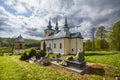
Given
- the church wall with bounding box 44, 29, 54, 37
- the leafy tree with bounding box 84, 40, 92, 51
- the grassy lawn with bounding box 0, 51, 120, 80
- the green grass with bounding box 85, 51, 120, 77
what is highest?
the church wall with bounding box 44, 29, 54, 37

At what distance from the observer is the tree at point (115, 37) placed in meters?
35.0

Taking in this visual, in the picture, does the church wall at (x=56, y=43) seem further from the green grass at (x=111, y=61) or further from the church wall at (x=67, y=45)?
the green grass at (x=111, y=61)

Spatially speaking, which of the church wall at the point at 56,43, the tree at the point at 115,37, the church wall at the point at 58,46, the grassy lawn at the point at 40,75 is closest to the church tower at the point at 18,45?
the church wall at the point at 56,43

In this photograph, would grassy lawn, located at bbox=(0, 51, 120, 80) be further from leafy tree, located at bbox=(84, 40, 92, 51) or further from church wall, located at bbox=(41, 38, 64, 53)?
leafy tree, located at bbox=(84, 40, 92, 51)

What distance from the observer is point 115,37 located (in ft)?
117

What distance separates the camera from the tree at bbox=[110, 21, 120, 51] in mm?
34972

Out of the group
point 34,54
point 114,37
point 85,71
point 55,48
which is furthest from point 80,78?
point 114,37

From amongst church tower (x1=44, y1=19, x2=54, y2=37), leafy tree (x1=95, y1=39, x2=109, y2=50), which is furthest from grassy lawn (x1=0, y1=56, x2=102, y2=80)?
leafy tree (x1=95, y1=39, x2=109, y2=50)

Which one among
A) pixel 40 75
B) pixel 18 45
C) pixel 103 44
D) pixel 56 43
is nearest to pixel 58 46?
pixel 56 43

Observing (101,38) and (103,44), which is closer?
(103,44)

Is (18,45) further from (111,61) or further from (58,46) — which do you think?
(111,61)

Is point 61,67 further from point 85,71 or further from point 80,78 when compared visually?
point 80,78

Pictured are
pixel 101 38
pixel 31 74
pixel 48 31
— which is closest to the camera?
pixel 31 74

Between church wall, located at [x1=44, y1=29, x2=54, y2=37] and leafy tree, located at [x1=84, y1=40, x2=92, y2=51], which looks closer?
church wall, located at [x1=44, y1=29, x2=54, y2=37]
